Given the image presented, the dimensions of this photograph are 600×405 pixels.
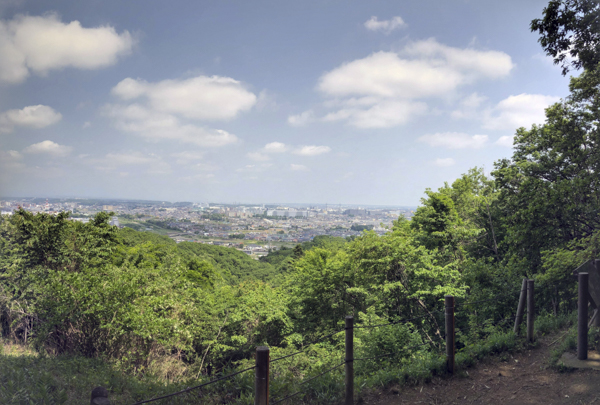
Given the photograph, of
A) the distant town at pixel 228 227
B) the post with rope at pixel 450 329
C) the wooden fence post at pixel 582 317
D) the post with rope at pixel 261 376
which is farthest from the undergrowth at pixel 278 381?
the distant town at pixel 228 227

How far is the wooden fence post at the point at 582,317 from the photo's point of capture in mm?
4059

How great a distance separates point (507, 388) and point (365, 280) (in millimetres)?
13657

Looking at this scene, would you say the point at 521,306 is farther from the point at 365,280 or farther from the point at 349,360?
the point at 365,280

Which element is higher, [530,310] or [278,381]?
[530,310]

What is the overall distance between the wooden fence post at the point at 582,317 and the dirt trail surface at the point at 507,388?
284mm

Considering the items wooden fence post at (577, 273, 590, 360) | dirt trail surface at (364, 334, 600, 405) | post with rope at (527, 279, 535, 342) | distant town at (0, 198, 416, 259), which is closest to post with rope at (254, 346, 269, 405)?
dirt trail surface at (364, 334, 600, 405)

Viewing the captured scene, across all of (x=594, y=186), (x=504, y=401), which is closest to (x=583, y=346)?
(x=504, y=401)

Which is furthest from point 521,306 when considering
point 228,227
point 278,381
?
point 228,227

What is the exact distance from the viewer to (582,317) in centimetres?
408

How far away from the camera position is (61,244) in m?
14.9

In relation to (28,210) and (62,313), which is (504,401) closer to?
(62,313)

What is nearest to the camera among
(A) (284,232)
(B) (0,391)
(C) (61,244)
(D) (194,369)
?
(B) (0,391)

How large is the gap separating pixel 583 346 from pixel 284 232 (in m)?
134

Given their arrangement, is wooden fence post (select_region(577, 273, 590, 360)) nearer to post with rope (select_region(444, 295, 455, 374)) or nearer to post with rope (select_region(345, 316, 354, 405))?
post with rope (select_region(444, 295, 455, 374))
